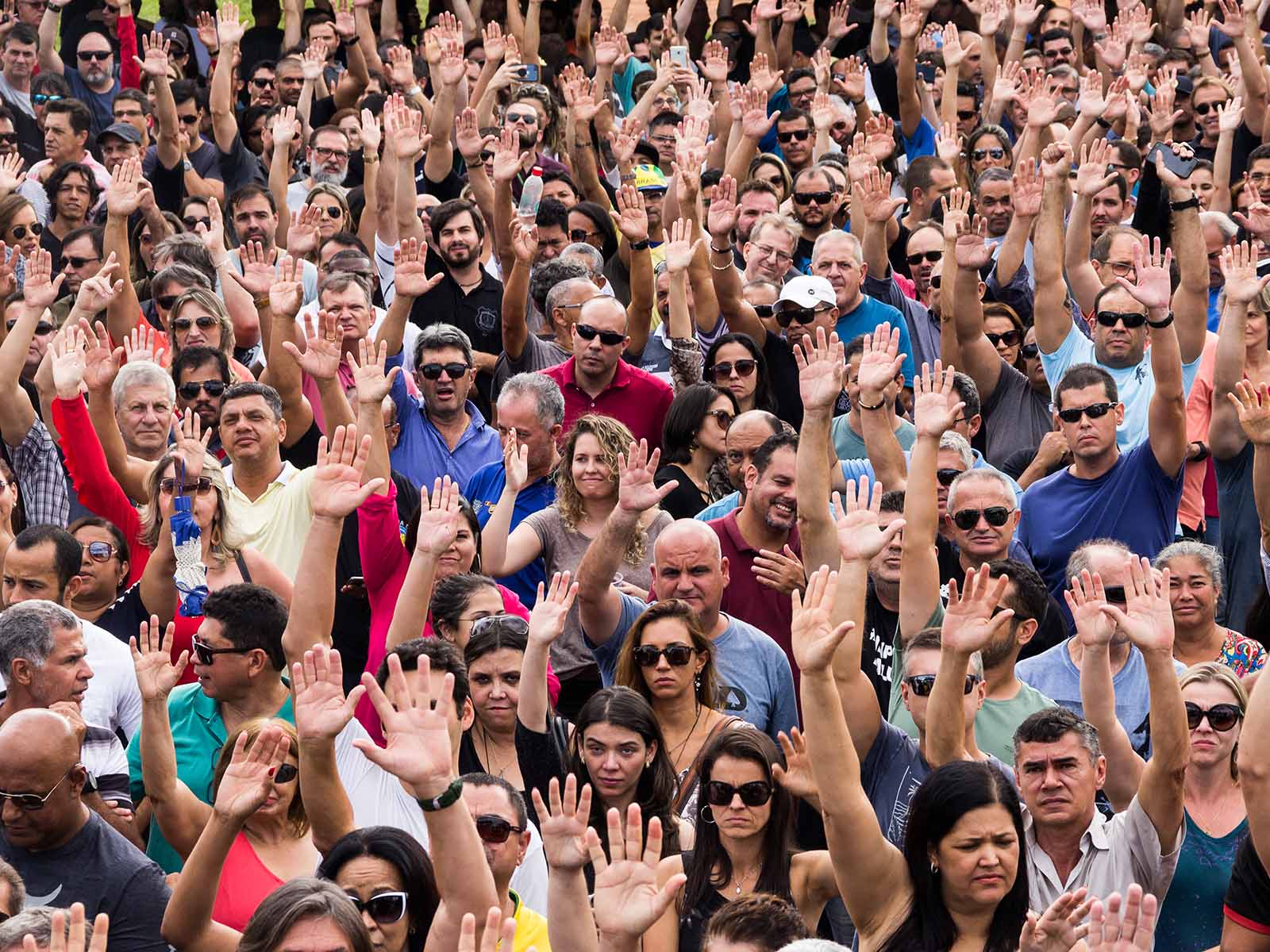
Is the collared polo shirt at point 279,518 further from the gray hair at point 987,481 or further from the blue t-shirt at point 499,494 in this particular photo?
the gray hair at point 987,481

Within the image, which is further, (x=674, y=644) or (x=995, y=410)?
(x=995, y=410)

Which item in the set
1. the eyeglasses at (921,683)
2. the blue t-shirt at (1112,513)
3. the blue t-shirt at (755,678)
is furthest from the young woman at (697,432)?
the eyeglasses at (921,683)

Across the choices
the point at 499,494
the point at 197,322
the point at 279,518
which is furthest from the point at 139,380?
the point at 499,494

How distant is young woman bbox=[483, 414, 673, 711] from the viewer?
6.80 meters

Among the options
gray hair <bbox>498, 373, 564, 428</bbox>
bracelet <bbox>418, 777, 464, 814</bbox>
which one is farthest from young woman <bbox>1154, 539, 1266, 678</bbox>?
bracelet <bbox>418, 777, 464, 814</bbox>

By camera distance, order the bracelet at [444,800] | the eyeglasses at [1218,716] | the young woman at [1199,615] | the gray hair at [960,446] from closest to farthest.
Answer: the bracelet at [444,800] → the eyeglasses at [1218,716] → the young woman at [1199,615] → the gray hair at [960,446]

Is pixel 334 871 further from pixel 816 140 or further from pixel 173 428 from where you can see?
pixel 816 140

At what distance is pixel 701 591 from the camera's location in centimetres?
612

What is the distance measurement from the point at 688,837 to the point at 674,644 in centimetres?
66

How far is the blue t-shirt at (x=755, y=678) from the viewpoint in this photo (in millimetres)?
6016

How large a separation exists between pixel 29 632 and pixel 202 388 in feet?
7.01

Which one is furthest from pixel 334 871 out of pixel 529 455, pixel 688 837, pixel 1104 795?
pixel 529 455

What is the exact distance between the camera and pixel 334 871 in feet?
14.6

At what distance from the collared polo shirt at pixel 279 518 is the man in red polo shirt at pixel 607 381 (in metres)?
1.51
